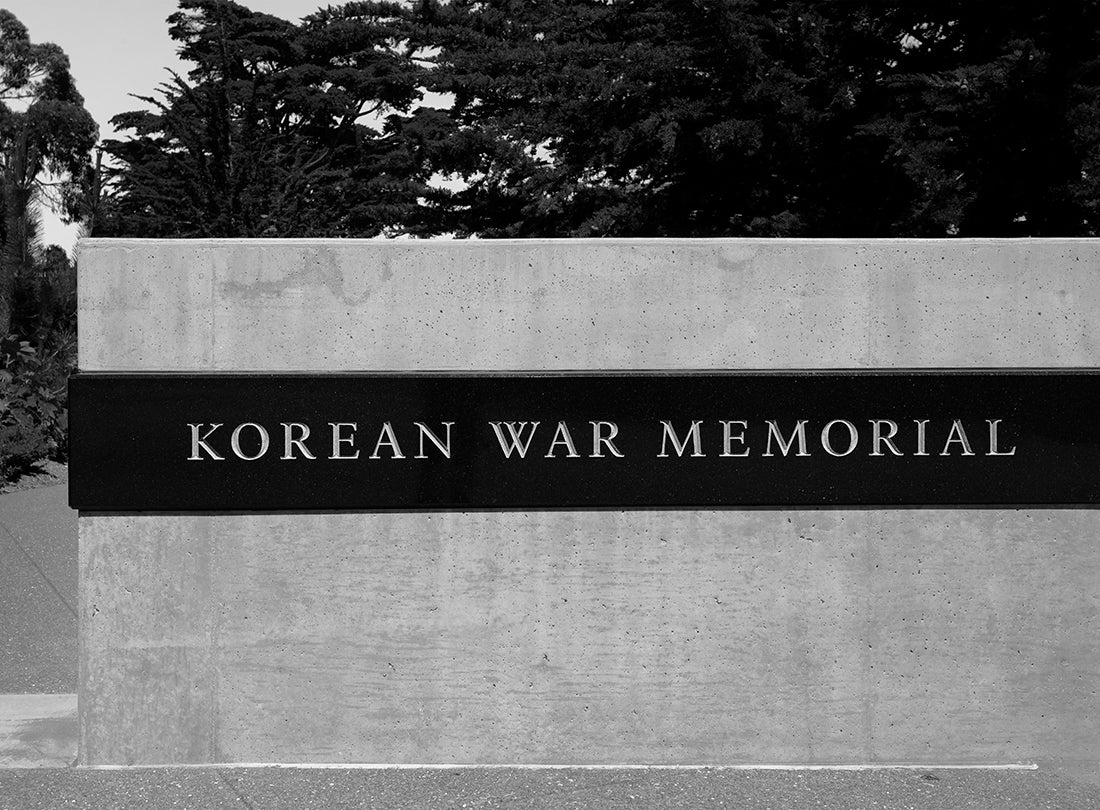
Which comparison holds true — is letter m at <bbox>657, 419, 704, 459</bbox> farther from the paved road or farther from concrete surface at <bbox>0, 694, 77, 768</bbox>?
the paved road

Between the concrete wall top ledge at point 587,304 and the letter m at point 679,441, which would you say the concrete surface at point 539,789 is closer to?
the letter m at point 679,441

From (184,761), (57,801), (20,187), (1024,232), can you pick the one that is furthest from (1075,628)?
(20,187)

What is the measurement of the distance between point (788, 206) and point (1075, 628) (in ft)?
44.2

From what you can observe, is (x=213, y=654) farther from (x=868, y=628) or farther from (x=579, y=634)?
(x=868, y=628)

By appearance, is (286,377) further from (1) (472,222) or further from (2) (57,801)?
(1) (472,222)

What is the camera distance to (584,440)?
4531 mm

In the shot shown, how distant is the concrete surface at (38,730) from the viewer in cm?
465

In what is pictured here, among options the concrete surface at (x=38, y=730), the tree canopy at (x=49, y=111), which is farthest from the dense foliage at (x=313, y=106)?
the concrete surface at (x=38, y=730)

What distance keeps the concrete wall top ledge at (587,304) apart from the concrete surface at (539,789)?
4.73 ft

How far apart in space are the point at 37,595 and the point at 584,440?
5.14 meters

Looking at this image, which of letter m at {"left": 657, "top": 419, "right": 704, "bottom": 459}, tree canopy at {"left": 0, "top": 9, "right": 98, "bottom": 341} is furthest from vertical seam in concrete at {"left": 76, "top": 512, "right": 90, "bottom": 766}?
tree canopy at {"left": 0, "top": 9, "right": 98, "bottom": 341}

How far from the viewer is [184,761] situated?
459 centimetres

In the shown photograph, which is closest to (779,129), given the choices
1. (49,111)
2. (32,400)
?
(32,400)

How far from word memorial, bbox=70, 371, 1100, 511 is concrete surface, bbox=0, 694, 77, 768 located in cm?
101
